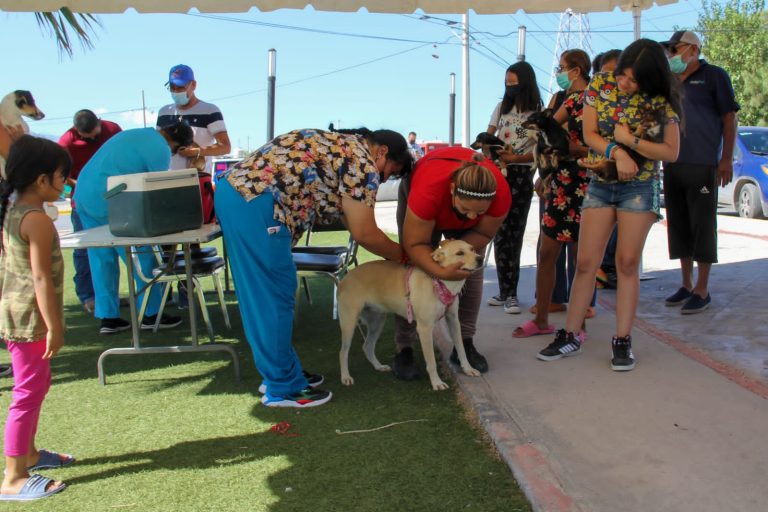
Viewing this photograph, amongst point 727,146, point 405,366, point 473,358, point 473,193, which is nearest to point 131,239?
point 405,366

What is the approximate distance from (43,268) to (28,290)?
0.17 m

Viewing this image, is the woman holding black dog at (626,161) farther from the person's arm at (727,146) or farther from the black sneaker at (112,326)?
the black sneaker at (112,326)

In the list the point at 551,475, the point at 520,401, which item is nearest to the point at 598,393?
the point at 520,401

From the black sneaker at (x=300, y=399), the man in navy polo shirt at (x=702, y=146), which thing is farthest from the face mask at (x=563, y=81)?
the black sneaker at (x=300, y=399)

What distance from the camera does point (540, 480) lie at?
2705 mm

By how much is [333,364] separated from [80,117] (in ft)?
11.4

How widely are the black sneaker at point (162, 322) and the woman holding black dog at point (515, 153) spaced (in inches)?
110

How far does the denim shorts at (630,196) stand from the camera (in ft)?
12.7

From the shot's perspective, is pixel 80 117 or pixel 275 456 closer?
pixel 275 456

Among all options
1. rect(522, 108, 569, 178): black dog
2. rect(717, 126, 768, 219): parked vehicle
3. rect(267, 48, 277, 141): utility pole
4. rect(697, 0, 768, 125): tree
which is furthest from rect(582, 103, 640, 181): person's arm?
rect(697, 0, 768, 125): tree

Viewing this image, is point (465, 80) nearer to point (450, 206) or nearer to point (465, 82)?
point (465, 82)

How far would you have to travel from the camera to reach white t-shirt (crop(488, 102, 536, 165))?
205 inches

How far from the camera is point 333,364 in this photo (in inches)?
178

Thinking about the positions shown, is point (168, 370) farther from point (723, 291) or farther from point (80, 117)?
point (723, 291)
